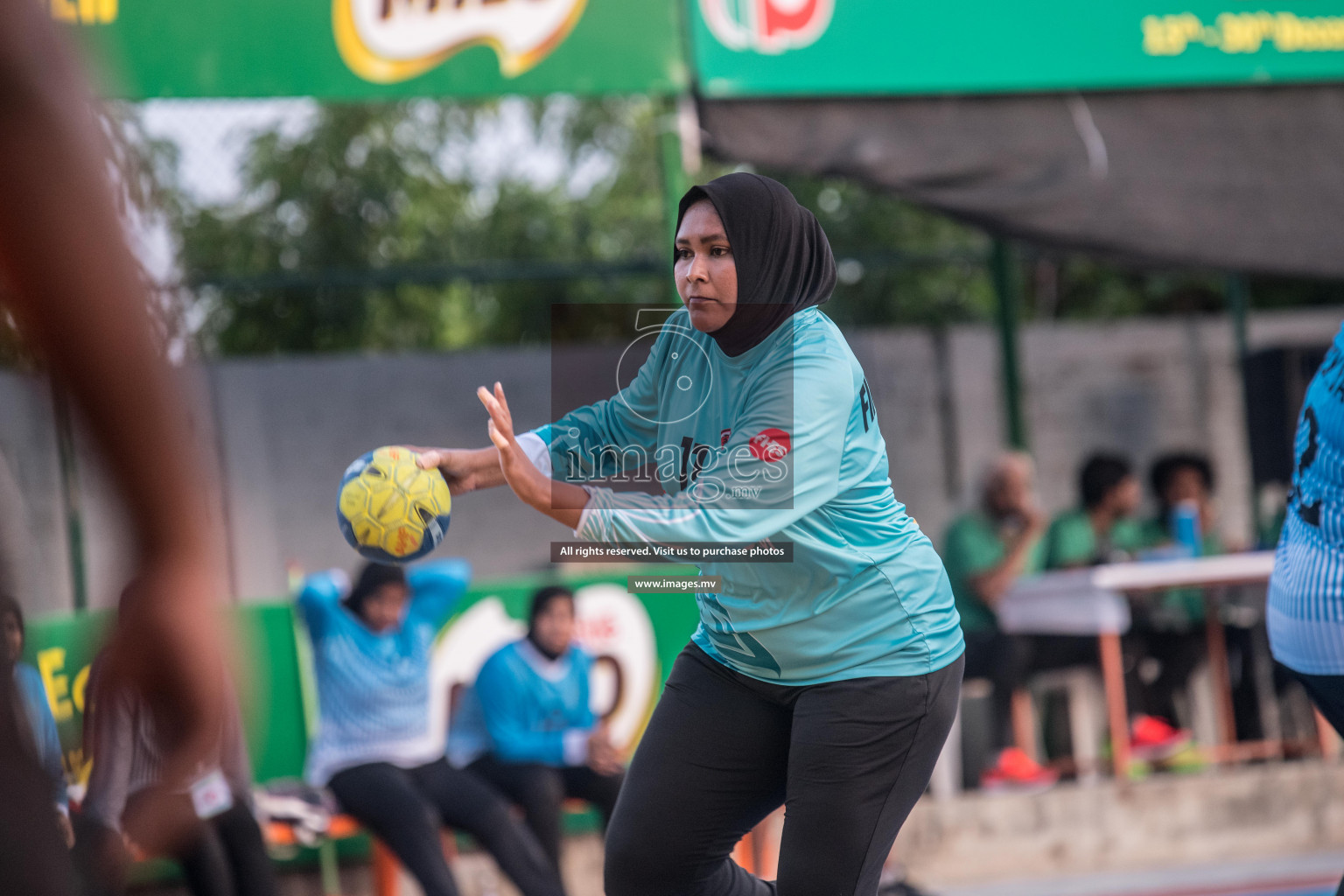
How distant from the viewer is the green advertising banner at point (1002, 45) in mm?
6539

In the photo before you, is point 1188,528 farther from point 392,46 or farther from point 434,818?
point 392,46

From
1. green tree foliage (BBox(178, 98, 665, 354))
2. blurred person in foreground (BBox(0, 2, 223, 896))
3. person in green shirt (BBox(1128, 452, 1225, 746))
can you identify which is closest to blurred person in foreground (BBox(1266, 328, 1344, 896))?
blurred person in foreground (BBox(0, 2, 223, 896))

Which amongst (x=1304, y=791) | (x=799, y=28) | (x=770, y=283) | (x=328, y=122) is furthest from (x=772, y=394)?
(x=328, y=122)

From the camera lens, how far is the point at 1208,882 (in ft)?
21.2

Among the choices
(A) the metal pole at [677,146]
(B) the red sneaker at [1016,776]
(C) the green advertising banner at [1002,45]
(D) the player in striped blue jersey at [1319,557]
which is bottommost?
(B) the red sneaker at [1016,776]

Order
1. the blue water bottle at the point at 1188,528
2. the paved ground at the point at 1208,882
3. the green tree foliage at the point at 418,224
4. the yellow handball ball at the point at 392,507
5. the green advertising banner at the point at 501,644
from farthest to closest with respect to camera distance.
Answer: the green tree foliage at the point at 418,224
the blue water bottle at the point at 1188,528
the green advertising banner at the point at 501,644
the paved ground at the point at 1208,882
the yellow handball ball at the point at 392,507

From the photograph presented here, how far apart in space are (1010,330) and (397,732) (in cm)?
462

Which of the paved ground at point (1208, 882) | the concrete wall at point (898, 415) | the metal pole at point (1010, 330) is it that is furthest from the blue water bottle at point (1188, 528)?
the paved ground at point (1208, 882)

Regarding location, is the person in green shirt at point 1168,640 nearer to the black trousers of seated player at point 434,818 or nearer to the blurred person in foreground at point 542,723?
the blurred person in foreground at point 542,723

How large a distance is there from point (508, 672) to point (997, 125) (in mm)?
3599

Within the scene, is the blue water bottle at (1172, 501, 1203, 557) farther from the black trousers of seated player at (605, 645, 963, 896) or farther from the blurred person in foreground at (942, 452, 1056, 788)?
the black trousers of seated player at (605, 645, 963, 896)

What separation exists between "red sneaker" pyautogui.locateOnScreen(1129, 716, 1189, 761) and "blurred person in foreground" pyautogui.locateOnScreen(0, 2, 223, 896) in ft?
22.0

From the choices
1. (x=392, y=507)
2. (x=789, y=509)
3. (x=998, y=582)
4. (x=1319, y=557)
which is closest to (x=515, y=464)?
(x=392, y=507)

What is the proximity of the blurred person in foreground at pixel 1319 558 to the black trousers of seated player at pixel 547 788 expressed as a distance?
129 inches
